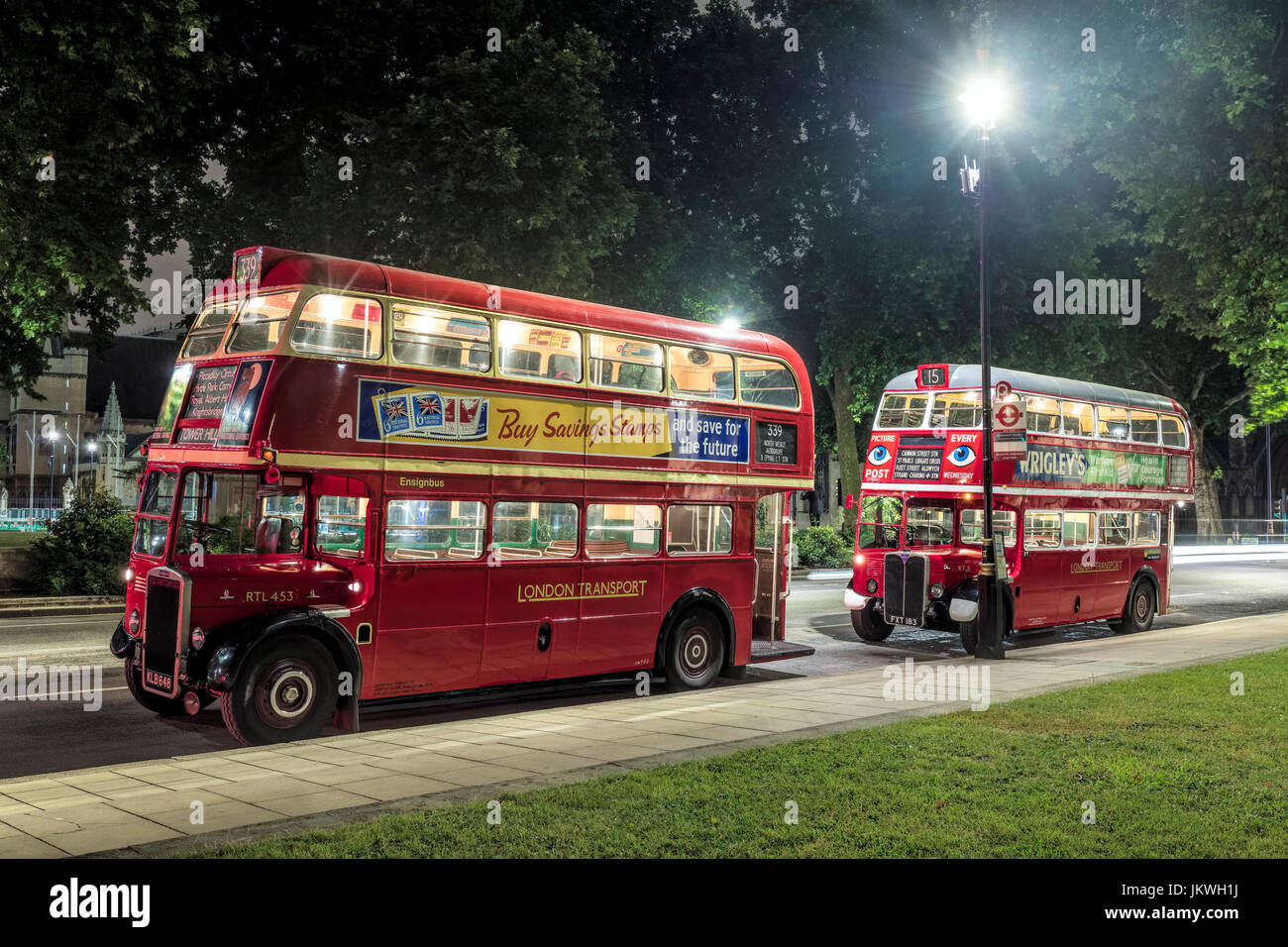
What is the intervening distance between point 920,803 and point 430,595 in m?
5.78

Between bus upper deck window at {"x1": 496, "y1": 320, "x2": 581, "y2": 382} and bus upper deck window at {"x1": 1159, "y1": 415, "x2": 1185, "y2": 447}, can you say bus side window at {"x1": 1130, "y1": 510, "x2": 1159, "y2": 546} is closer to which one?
bus upper deck window at {"x1": 1159, "y1": 415, "x2": 1185, "y2": 447}

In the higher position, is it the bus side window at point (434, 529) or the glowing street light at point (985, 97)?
the glowing street light at point (985, 97)

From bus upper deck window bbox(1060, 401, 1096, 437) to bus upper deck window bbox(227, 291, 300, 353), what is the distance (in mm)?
14718

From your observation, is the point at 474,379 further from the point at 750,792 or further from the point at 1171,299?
the point at 1171,299

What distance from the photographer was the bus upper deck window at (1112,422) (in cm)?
2209

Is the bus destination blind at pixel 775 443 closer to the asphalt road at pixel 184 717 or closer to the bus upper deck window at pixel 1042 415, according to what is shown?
the asphalt road at pixel 184 717

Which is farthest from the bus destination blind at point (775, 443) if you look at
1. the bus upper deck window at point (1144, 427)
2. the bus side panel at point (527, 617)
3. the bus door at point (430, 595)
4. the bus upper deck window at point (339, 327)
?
the bus upper deck window at point (1144, 427)

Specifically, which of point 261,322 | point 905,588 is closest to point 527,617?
point 261,322

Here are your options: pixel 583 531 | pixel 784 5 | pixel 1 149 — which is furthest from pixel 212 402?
pixel 784 5

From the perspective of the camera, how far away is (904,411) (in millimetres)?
20500

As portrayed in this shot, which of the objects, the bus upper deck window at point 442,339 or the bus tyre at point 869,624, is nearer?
the bus upper deck window at point 442,339

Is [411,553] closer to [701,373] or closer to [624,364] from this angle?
[624,364]

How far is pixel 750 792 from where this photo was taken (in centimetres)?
789

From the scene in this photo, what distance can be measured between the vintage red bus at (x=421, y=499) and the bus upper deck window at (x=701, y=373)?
0.12ft
